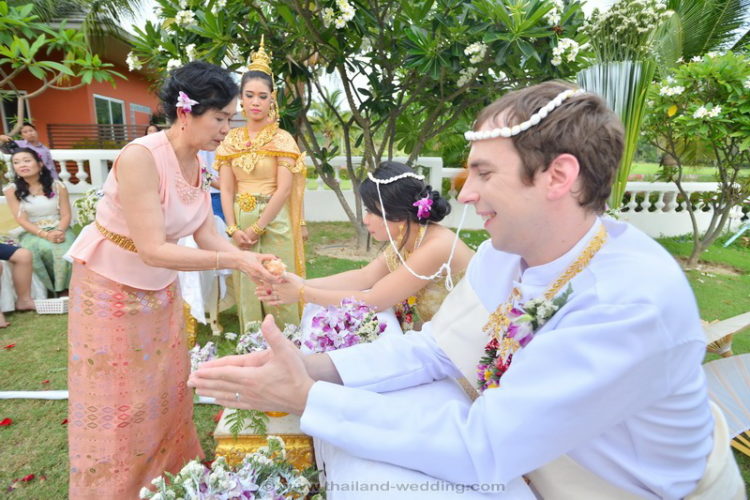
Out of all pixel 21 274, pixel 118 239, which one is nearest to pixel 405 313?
pixel 118 239

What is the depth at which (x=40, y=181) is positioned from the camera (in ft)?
18.1

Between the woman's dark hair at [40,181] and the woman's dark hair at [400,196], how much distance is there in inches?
187

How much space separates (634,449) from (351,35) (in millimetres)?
5757

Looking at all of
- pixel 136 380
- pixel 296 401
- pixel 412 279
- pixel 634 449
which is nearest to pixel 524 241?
pixel 634 449

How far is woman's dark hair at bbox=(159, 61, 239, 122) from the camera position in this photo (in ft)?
6.29

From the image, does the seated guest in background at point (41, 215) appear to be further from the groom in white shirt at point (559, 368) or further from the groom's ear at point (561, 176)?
the groom's ear at point (561, 176)

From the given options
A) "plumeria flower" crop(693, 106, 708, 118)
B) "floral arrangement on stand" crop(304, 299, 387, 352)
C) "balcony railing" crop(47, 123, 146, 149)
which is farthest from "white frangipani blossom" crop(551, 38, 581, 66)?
"balcony railing" crop(47, 123, 146, 149)

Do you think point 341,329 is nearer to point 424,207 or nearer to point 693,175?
point 424,207

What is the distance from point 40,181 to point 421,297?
5165mm

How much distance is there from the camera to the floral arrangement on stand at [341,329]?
1.76 m

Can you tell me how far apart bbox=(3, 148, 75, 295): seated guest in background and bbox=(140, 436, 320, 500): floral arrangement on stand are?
16.5 feet

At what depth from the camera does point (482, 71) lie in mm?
5859

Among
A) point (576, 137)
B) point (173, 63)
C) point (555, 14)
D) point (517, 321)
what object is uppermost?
point (555, 14)

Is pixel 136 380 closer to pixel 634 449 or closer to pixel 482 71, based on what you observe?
pixel 634 449
